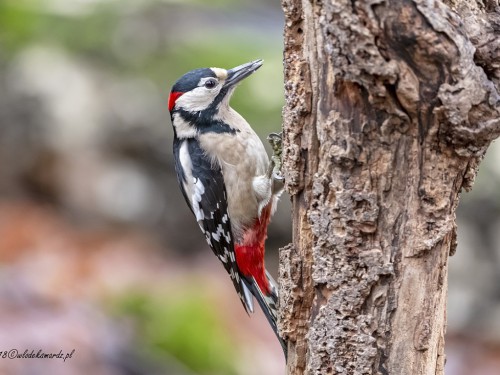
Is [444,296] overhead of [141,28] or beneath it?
beneath

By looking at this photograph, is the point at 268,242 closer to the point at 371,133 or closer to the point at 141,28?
the point at 141,28

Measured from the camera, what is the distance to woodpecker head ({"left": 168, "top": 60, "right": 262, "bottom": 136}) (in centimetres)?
439

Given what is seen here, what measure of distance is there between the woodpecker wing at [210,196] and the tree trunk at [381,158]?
1418mm

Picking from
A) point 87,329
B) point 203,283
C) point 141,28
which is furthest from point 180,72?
point 87,329

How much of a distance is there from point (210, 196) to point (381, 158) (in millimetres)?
1835

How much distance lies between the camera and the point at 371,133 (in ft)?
8.63

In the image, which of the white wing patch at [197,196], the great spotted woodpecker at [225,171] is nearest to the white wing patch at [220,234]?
the great spotted woodpecker at [225,171]

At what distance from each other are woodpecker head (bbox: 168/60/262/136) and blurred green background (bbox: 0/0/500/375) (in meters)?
1.92

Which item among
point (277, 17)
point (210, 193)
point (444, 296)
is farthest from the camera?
point (277, 17)

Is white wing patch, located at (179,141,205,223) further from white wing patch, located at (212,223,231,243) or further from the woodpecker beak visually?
the woodpecker beak

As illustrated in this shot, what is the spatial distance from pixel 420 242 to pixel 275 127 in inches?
172

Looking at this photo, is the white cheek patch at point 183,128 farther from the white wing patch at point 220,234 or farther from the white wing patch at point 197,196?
the white wing patch at point 220,234

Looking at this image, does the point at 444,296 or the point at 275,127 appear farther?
the point at 275,127

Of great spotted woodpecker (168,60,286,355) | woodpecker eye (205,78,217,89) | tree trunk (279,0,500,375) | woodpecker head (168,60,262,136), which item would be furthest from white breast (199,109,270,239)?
tree trunk (279,0,500,375)
